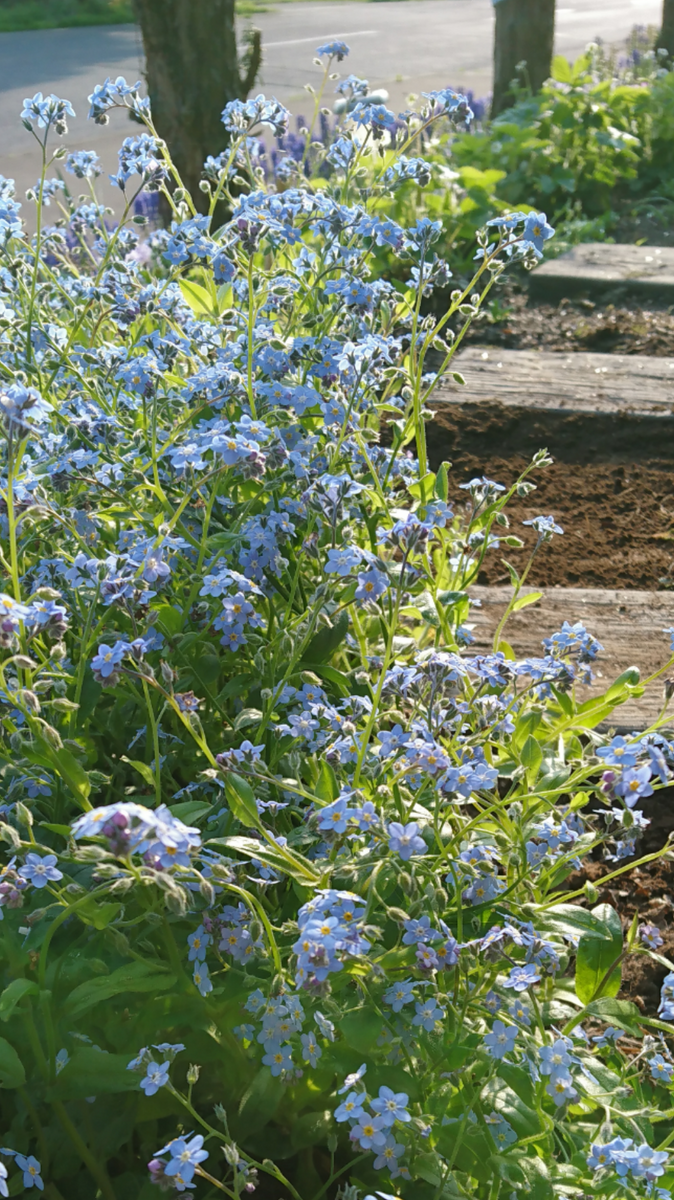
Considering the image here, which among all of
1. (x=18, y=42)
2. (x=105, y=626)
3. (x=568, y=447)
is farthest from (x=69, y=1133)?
(x=18, y=42)

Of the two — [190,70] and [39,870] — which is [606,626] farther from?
[190,70]

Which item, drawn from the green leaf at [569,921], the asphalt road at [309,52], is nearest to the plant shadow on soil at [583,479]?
the green leaf at [569,921]

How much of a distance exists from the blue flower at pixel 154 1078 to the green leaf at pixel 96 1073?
78 mm

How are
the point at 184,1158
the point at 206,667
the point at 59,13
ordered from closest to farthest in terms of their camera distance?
the point at 184,1158
the point at 206,667
the point at 59,13

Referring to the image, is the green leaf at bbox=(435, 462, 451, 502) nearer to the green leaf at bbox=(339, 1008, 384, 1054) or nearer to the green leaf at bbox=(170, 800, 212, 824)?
the green leaf at bbox=(170, 800, 212, 824)

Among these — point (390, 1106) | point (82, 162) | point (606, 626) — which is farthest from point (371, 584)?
point (82, 162)

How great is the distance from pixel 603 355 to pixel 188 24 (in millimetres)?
2228

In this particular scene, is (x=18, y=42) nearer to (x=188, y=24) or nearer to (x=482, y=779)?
(x=188, y=24)

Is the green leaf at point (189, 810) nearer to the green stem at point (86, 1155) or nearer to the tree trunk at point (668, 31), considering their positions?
the green stem at point (86, 1155)

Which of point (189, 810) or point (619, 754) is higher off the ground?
point (619, 754)

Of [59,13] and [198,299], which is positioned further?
[59,13]

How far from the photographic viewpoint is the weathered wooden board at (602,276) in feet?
16.2

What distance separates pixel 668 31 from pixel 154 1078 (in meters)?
9.91

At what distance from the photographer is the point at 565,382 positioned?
3.94 m
